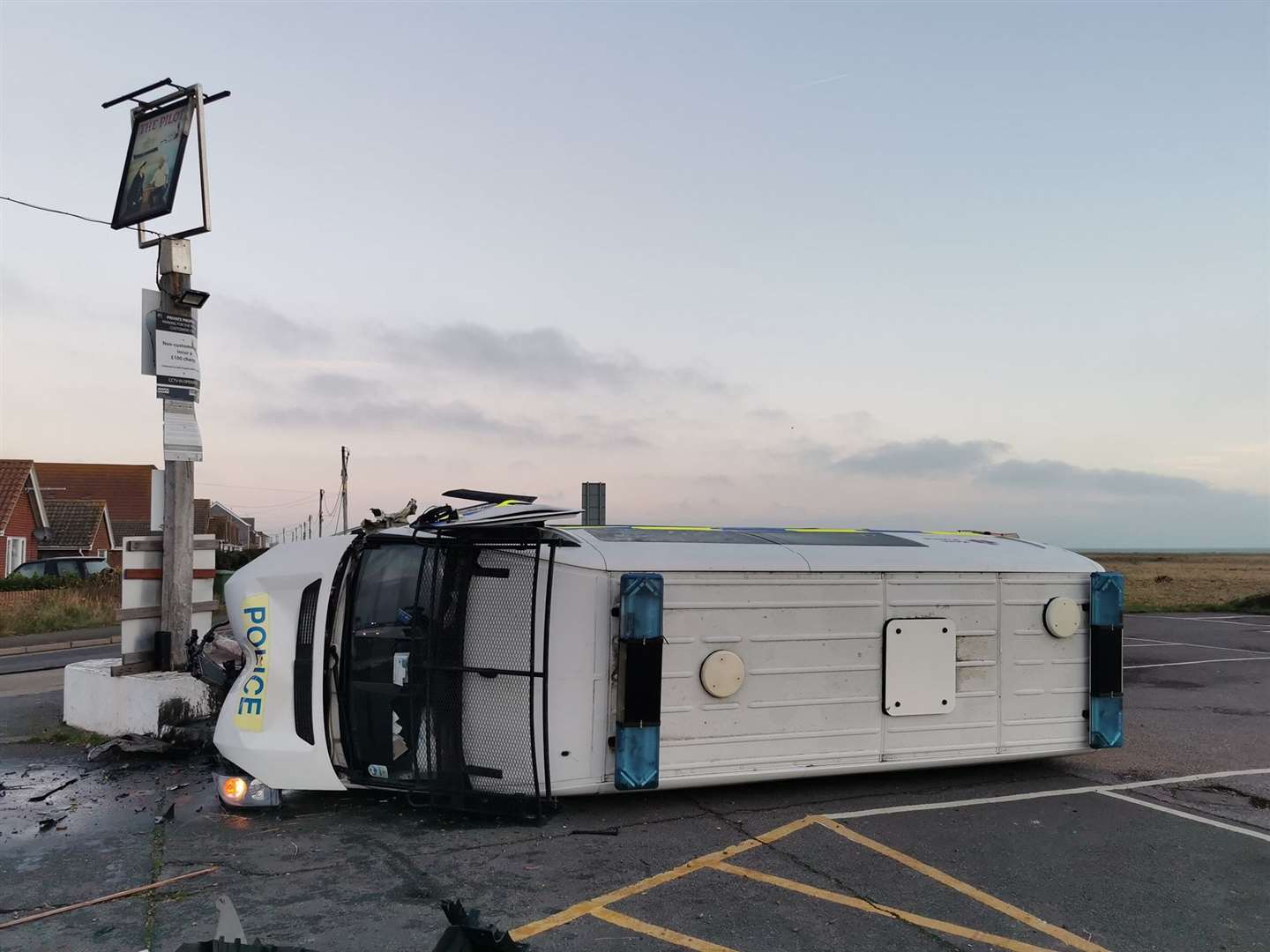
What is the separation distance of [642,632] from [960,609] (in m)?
2.61

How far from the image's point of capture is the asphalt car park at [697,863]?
4176 millimetres

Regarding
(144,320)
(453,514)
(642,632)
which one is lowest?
(642,632)

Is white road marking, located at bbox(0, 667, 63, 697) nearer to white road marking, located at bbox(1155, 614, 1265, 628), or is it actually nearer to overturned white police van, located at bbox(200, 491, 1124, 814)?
overturned white police van, located at bbox(200, 491, 1124, 814)

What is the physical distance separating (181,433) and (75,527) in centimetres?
3662

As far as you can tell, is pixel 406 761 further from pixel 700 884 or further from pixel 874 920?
pixel 874 920

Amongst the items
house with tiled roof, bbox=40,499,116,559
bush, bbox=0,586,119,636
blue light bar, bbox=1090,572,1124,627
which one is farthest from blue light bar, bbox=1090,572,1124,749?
house with tiled roof, bbox=40,499,116,559

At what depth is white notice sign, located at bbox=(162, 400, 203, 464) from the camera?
8359 mm

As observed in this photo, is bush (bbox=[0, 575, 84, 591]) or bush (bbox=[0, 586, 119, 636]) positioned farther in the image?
bush (bbox=[0, 575, 84, 591])

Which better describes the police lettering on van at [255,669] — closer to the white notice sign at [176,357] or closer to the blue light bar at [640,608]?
the blue light bar at [640,608]

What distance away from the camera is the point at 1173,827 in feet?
19.1

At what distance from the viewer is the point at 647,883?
4.73 m

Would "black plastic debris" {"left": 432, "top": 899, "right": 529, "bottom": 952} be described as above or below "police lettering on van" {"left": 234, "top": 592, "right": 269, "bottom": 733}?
below

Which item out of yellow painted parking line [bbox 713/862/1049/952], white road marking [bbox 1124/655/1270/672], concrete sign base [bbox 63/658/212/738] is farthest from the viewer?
white road marking [bbox 1124/655/1270/672]

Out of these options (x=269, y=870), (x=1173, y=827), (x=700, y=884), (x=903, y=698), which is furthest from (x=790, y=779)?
(x=269, y=870)
